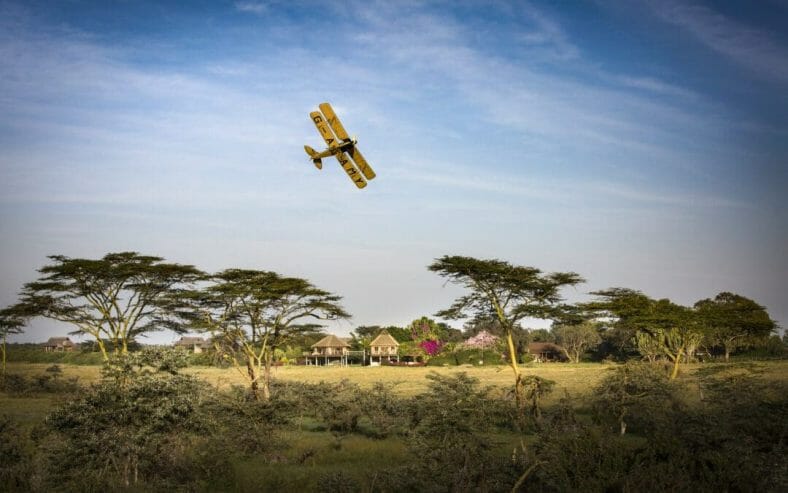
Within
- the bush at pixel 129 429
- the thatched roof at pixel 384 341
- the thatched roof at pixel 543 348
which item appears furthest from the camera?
the thatched roof at pixel 543 348

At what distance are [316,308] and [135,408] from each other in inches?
867

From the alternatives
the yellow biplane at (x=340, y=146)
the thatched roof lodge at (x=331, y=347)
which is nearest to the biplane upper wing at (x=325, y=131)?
the yellow biplane at (x=340, y=146)

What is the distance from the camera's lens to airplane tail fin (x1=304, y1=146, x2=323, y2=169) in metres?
23.3

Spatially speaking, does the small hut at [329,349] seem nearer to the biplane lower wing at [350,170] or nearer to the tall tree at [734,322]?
the tall tree at [734,322]

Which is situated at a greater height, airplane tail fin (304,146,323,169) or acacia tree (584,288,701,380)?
airplane tail fin (304,146,323,169)

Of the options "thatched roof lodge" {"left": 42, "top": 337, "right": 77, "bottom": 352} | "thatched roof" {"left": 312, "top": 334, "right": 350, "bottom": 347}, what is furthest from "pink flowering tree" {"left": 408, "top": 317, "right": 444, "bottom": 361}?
"thatched roof lodge" {"left": 42, "top": 337, "right": 77, "bottom": 352}

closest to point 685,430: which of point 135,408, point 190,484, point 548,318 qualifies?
point 190,484

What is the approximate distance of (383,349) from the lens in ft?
316

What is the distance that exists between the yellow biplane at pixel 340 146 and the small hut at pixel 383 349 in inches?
2913

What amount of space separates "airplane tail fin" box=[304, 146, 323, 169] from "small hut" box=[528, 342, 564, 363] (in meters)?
80.9

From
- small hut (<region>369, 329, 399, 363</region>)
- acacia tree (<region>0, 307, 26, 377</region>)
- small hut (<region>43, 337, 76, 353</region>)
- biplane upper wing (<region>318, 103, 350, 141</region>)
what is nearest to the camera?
biplane upper wing (<region>318, 103, 350, 141</region>)

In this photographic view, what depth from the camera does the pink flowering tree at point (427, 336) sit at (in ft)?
297

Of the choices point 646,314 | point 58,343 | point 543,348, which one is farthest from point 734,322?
point 58,343

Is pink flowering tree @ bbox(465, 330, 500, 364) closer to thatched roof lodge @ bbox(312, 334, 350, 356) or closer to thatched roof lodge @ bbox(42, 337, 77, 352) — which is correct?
thatched roof lodge @ bbox(312, 334, 350, 356)
